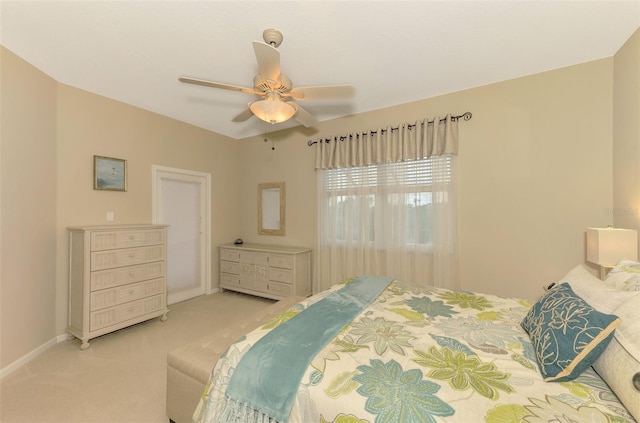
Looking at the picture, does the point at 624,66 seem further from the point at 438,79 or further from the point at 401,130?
the point at 401,130

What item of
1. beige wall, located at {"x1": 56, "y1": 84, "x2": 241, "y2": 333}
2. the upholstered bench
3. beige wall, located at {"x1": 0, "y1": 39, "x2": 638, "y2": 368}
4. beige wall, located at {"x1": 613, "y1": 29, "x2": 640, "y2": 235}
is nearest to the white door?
beige wall, located at {"x1": 56, "y1": 84, "x2": 241, "y2": 333}

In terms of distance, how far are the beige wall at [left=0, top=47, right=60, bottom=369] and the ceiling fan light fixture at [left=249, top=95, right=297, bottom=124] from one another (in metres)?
2.13

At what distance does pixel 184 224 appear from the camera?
388cm

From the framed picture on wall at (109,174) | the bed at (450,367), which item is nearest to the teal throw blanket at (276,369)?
the bed at (450,367)

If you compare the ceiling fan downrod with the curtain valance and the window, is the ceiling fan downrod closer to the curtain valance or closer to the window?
the curtain valance

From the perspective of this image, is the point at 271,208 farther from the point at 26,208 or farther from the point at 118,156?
the point at 26,208

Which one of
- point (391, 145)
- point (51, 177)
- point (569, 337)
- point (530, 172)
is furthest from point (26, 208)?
point (530, 172)

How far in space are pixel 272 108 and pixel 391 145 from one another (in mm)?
1832

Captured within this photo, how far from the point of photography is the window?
3.04 meters

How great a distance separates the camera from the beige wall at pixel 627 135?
1.94 meters

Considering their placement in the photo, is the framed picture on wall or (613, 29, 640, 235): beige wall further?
the framed picture on wall

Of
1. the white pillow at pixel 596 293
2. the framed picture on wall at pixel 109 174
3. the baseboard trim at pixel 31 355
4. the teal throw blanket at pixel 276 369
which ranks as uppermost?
the framed picture on wall at pixel 109 174

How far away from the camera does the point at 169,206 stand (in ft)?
12.1

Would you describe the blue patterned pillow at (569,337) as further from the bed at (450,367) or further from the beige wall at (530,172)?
the beige wall at (530,172)
